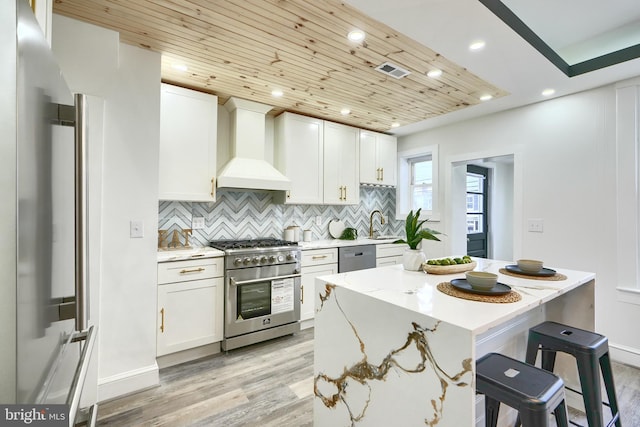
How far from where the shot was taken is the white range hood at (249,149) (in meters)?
3.09

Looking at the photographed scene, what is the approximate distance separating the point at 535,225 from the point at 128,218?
3.82 m

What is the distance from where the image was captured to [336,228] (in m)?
4.29

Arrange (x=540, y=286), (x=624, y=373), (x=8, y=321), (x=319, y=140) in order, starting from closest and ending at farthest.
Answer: (x=8, y=321), (x=540, y=286), (x=624, y=373), (x=319, y=140)

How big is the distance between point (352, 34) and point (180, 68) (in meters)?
1.47

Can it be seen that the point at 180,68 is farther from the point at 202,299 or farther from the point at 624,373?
the point at 624,373

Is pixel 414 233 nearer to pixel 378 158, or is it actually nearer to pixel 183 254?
pixel 183 254

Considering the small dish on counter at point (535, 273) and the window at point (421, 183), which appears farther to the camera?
the window at point (421, 183)

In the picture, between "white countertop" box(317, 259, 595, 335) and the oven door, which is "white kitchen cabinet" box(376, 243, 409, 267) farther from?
"white countertop" box(317, 259, 595, 335)

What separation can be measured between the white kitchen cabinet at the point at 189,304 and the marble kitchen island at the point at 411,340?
137cm

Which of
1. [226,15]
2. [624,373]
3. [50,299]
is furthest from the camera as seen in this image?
[624,373]

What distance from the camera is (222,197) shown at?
3.34m

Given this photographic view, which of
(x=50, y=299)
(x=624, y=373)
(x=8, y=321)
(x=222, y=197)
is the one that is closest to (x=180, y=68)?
(x=222, y=197)

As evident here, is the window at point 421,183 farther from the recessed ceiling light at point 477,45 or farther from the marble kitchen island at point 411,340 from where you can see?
the marble kitchen island at point 411,340

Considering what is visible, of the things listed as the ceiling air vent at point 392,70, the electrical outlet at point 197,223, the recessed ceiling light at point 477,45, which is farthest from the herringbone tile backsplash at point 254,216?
the recessed ceiling light at point 477,45
